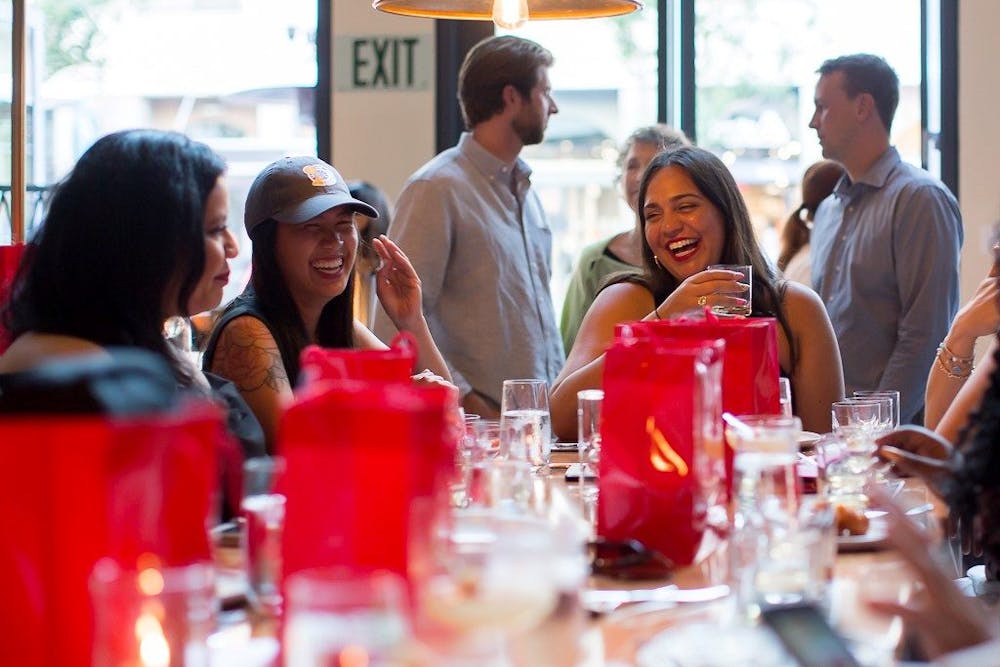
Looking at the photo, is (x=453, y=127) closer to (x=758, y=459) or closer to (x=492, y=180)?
(x=492, y=180)

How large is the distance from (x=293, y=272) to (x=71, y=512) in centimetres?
187

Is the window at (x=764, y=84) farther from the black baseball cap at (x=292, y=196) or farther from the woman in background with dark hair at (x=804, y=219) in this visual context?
the black baseball cap at (x=292, y=196)

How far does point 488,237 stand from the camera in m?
4.50

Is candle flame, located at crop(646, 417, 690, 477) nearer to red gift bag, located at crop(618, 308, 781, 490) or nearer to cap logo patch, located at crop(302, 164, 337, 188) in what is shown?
red gift bag, located at crop(618, 308, 781, 490)

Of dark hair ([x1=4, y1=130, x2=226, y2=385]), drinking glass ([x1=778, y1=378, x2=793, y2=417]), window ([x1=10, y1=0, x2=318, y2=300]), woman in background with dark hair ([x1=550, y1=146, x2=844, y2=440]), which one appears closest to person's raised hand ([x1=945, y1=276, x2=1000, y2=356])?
woman in background with dark hair ([x1=550, y1=146, x2=844, y2=440])

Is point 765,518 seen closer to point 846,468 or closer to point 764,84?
point 846,468

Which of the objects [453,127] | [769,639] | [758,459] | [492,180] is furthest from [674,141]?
[769,639]

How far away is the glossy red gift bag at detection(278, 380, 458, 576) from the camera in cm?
134

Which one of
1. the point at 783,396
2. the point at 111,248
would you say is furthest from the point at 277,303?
the point at 783,396

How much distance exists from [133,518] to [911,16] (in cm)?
541

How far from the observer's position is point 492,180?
4621 mm

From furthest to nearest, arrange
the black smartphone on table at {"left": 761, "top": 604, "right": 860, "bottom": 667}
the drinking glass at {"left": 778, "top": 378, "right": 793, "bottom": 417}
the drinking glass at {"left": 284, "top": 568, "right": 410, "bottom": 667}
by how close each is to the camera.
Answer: the drinking glass at {"left": 778, "top": 378, "right": 793, "bottom": 417} → the black smartphone on table at {"left": 761, "top": 604, "right": 860, "bottom": 667} → the drinking glass at {"left": 284, "top": 568, "right": 410, "bottom": 667}

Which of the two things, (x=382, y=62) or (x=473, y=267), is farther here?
(x=382, y=62)

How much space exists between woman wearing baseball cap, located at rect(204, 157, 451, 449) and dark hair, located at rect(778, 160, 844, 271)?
9.05 ft
